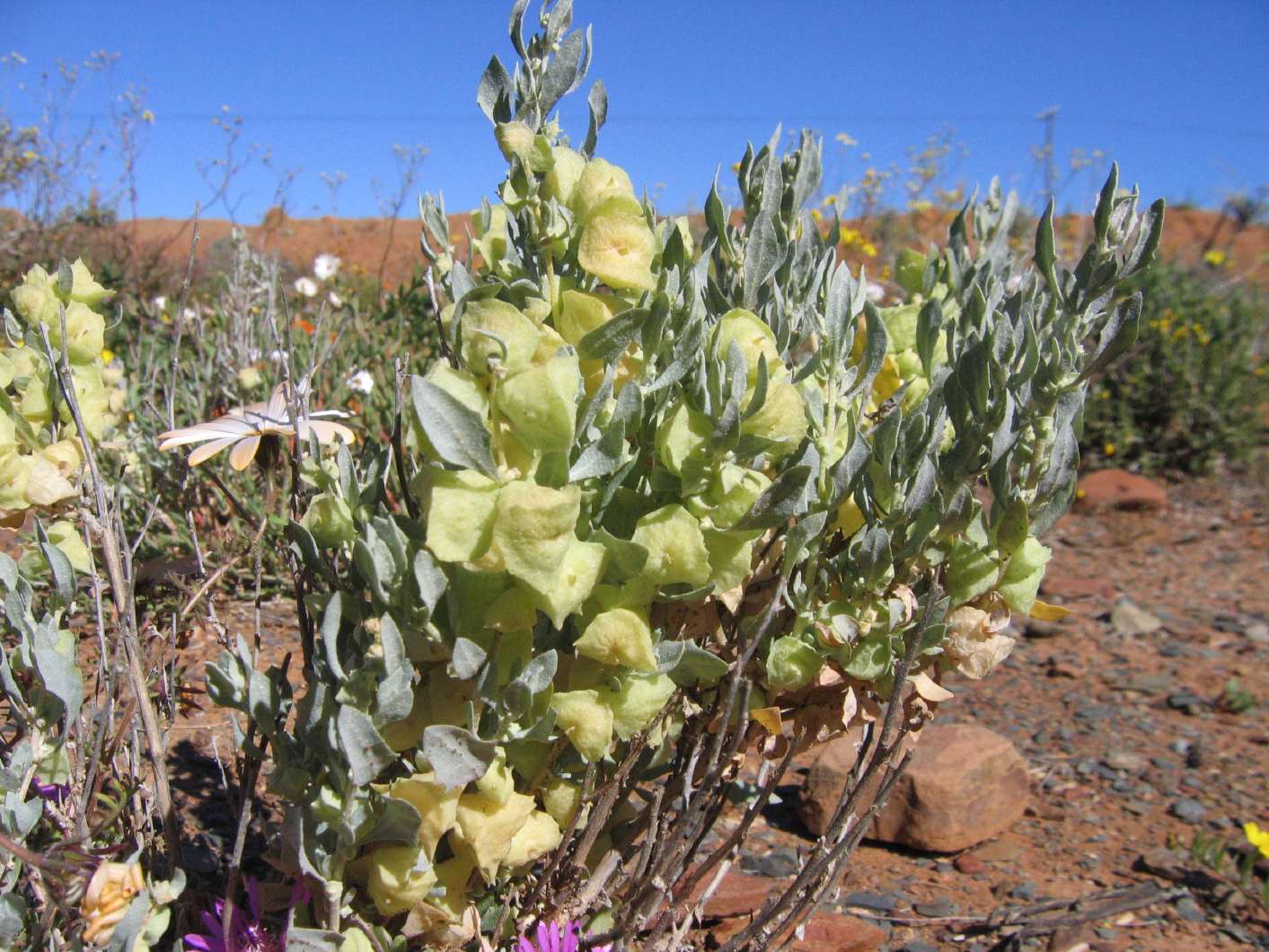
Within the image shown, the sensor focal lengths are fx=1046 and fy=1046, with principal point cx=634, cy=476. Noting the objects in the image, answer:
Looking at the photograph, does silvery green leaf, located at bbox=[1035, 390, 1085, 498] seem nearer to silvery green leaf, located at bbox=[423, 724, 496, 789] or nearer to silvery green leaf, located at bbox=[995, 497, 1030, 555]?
silvery green leaf, located at bbox=[995, 497, 1030, 555]

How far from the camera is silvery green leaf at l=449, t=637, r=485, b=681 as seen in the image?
0.79 metres

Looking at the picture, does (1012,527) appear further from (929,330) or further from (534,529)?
(534,529)

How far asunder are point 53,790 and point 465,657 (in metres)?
0.56

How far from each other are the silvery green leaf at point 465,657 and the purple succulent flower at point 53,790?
470mm

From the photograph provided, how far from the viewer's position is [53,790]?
3.46 ft

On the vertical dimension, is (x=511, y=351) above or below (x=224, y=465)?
above

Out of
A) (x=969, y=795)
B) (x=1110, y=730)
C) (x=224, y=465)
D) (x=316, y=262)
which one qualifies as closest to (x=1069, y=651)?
(x=1110, y=730)

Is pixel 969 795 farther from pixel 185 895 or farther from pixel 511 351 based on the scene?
pixel 511 351

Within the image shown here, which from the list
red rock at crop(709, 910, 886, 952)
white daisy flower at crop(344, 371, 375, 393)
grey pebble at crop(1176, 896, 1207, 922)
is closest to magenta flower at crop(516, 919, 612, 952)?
red rock at crop(709, 910, 886, 952)

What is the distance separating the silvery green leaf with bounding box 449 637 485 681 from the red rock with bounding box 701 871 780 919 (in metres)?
0.92

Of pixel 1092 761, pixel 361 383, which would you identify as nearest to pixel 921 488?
pixel 1092 761

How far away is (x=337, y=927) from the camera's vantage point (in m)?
0.89

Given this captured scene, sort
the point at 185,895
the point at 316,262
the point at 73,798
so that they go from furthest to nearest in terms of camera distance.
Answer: the point at 316,262 < the point at 185,895 < the point at 73,798

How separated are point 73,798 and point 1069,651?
318cm
